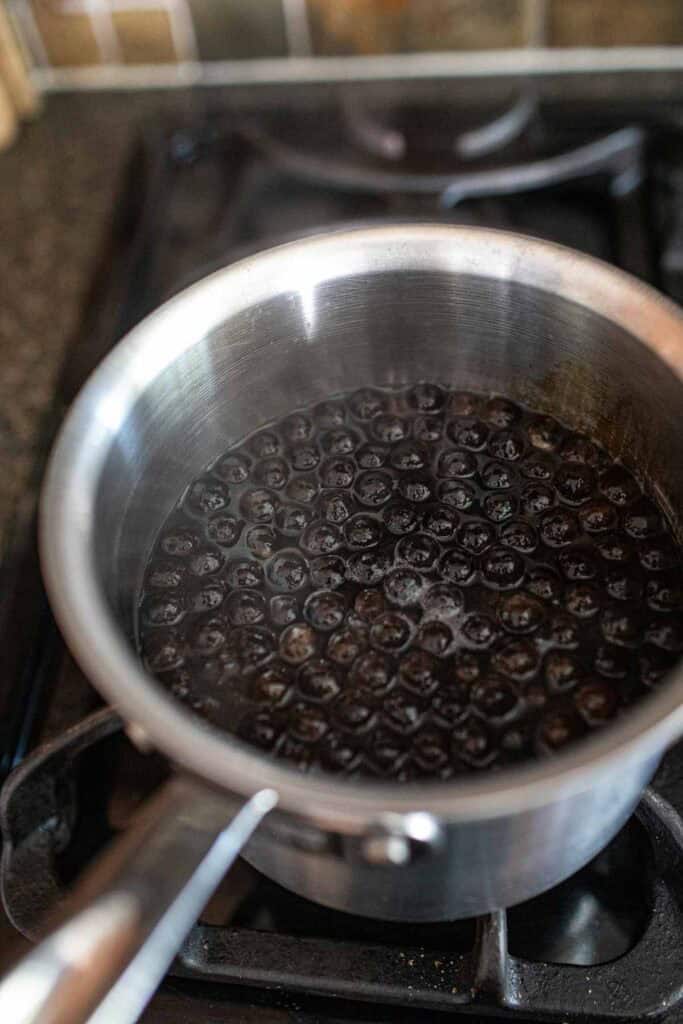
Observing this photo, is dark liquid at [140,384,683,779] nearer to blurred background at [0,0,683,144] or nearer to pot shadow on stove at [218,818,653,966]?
pot shadow on stove at [218,818,653,966]

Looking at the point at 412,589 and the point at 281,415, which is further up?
the point at 281,415

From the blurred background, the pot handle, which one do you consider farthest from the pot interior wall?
the blurred background

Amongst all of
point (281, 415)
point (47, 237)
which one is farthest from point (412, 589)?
point (47, 237)

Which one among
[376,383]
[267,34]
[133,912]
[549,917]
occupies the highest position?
[267,34]

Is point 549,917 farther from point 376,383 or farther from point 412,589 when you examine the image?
point 376,383

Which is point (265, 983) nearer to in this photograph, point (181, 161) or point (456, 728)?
point (456, 728)

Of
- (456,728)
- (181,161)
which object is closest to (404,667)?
(456,728)

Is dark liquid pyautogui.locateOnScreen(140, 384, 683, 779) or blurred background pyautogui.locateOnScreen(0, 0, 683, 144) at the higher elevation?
blurred background pyautogui.locateOnScreen(0, 0, 683, 144)

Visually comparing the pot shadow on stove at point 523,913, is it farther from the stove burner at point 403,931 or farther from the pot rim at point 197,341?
the pot rim at point 197,341
